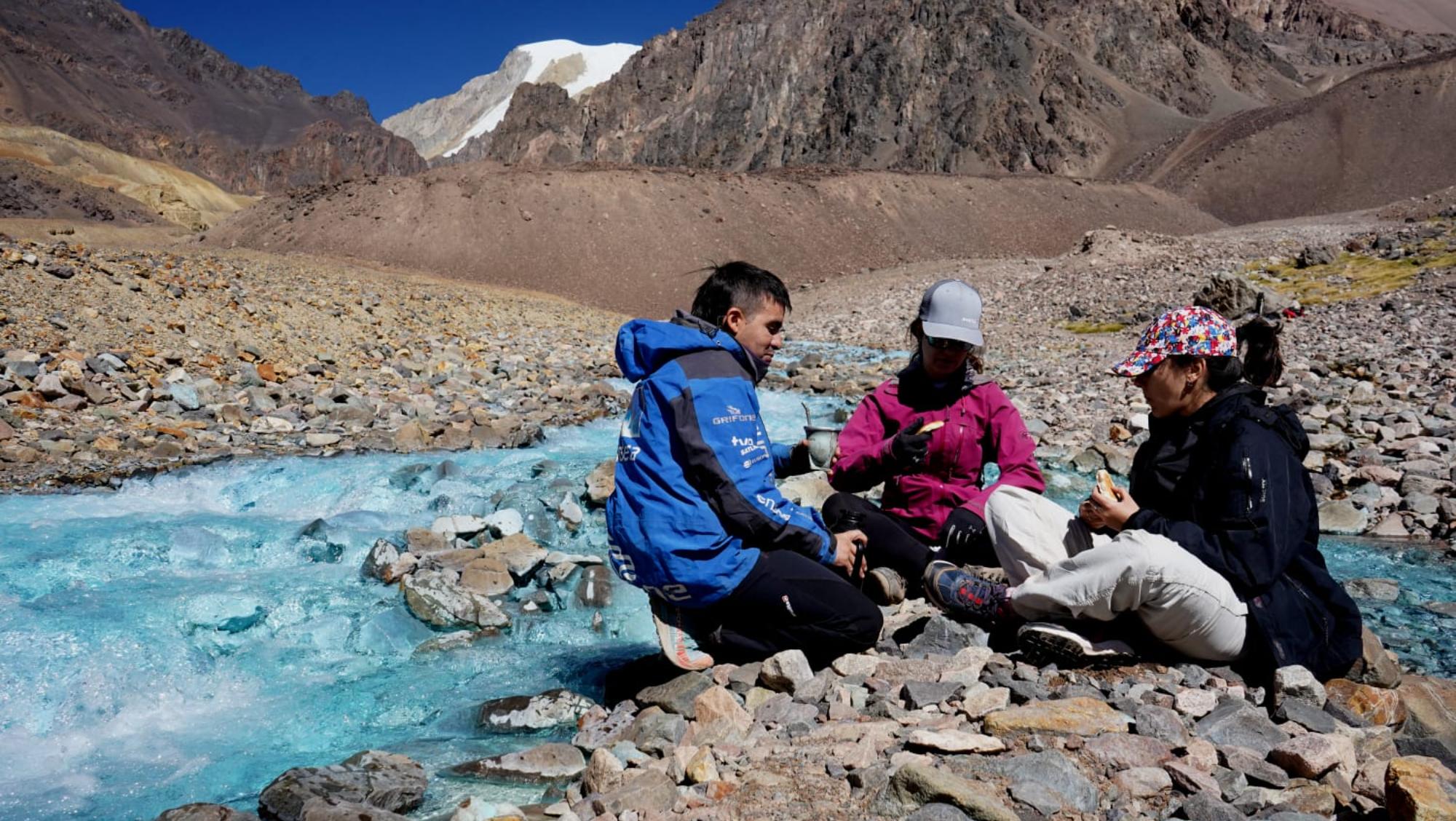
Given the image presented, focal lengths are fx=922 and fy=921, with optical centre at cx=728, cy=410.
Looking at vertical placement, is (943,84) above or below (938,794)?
above

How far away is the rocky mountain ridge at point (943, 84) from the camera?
7462cm

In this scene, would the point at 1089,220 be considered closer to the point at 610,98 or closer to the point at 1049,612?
the point at 1049,612

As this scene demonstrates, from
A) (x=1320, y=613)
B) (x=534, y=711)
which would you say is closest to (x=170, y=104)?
(x=534, y=711)

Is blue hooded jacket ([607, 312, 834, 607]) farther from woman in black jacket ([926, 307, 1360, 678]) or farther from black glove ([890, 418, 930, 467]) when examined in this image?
woman in black jacket ([926, 307, 1360, 678])

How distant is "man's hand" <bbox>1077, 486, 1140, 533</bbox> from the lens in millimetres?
3283

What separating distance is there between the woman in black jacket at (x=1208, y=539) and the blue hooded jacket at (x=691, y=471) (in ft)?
3.57

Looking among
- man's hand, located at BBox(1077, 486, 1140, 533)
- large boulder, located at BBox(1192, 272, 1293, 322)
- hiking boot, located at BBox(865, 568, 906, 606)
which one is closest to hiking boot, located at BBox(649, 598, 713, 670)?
hiking boot, located at BBox(865, 568, 906, 606)

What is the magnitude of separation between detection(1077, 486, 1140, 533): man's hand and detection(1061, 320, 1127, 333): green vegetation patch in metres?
16.3

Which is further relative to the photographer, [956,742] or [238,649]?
[238,649]

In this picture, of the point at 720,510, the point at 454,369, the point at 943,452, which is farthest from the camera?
the point at 454,369

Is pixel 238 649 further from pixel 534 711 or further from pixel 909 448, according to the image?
pixel 909 448

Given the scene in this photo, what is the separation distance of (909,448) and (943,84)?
82127 mm

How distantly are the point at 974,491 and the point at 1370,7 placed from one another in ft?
558

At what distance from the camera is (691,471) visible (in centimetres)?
338
